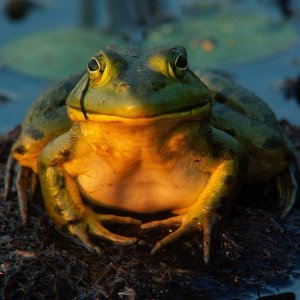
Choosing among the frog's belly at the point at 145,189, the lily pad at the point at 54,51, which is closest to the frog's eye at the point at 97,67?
the frog's belly at the point at 145,189

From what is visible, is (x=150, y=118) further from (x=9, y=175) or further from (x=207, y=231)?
(x=9, y=175)

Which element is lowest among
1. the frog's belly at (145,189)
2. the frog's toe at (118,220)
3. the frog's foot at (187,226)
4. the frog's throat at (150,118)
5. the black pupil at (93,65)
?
the frog's foot at (187,226)

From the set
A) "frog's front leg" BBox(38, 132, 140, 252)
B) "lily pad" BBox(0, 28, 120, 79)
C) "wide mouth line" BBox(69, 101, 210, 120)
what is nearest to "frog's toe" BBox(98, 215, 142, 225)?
"frog's front leg" BBox(38, 132, 140, 252)

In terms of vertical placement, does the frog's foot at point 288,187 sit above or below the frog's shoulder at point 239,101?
below

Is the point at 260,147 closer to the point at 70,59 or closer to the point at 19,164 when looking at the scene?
the point at 19,164

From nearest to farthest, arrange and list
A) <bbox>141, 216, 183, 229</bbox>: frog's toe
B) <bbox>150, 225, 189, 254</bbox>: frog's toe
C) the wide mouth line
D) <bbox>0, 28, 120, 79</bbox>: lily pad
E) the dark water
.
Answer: the wide mouth line < <bbox>150, 225, 189, 254</bbox>: frog's toe < <bbox>141, 216, 183, 229</bbox>: frog's toe < the dark water < <bbox>0, 28, 120, 79</bbox>: lily pad

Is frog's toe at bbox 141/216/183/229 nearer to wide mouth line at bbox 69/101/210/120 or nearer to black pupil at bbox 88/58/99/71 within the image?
wide mouth line at bbox 69/101/210/120

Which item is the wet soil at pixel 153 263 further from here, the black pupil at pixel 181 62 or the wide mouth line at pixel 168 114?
the black pupil at pixel 181 62

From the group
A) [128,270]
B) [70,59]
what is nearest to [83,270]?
[128,270]
